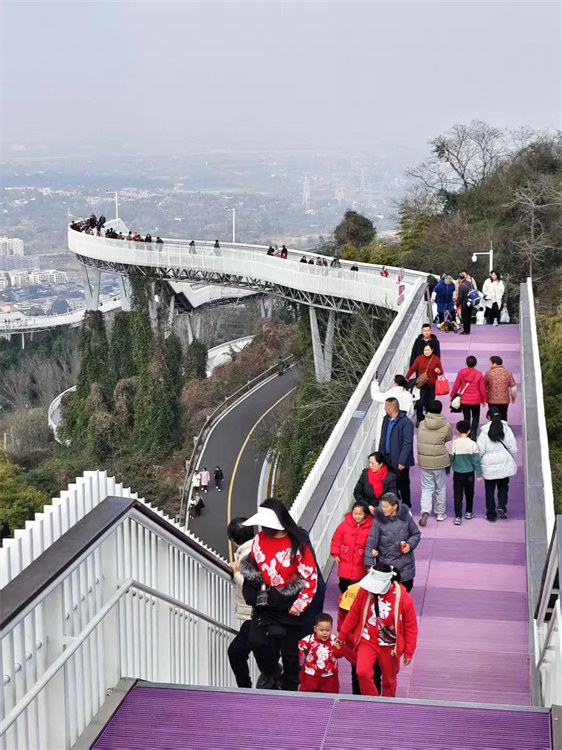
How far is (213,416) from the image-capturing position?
58406mm

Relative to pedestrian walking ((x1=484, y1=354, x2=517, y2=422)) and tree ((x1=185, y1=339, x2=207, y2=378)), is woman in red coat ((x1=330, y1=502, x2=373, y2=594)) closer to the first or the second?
pedestrian walking ((x1=484, y1=354, x2=517, y2=422))

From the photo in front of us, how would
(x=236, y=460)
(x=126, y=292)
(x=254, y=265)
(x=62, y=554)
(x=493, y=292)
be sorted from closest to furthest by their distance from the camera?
(x=62, y=554), (x=493, y=292), (x=254, y=265), (x=236, y=460), (x=126, y=292)

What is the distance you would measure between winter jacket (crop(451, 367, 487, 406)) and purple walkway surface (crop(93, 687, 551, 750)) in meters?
7.70

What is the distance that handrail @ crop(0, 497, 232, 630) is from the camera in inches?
150

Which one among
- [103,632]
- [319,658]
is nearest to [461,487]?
[319,658]

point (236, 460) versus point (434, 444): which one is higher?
point (434, 444)

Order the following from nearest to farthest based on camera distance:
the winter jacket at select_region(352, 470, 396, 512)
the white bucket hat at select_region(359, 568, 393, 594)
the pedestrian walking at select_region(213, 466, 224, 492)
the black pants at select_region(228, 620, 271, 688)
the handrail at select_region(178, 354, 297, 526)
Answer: the white bucket hat at select_region(359, 568, 393, 594) < the black pants at select_region(228, 620, 271, 688) < the winter jacket at select_region(352, 470, 396, 512) < the pedestrian walking at select_region(213, 466, 224, 492) < the handrail at select_region(178, 354, 297, 526)

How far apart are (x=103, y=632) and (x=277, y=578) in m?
1.54

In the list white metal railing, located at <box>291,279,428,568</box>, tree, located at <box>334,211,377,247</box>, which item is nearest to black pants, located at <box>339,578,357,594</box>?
white metal railing, located at <box>291,279,428,568</box>

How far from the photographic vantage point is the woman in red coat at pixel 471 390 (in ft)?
40.6

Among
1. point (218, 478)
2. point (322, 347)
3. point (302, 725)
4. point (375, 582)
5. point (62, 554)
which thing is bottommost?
point (218, 478)

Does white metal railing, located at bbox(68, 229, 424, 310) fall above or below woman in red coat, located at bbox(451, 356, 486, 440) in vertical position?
below

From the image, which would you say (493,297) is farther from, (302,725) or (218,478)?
(218,478)

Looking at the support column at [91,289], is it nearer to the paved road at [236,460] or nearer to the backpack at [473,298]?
the paved road at [236,460]
